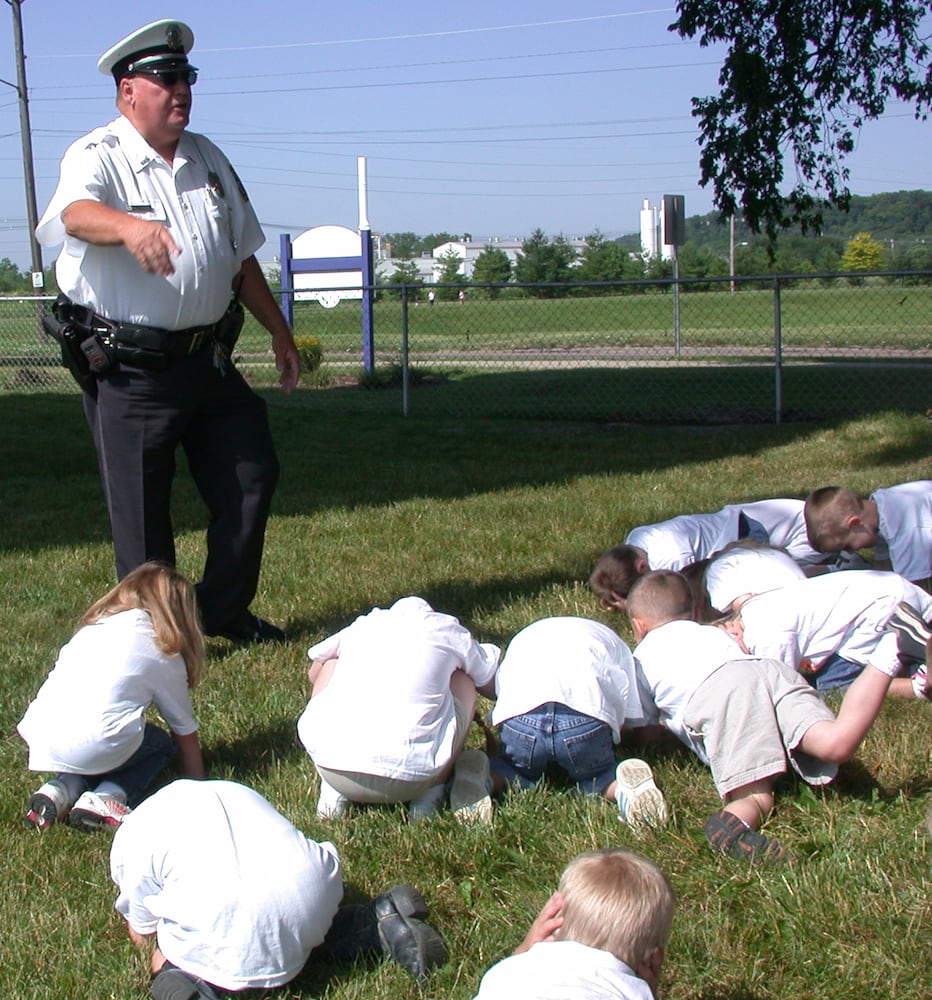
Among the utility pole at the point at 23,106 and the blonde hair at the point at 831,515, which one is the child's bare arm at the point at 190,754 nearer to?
the blonde hair at the point at 831,515

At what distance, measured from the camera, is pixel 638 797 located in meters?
3.26

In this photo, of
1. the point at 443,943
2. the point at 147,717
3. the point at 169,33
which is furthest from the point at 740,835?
the point at 169,33

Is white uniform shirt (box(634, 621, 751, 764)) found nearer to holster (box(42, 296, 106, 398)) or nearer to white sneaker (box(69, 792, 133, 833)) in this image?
white sneaker (box(69, 792, 133, 833))

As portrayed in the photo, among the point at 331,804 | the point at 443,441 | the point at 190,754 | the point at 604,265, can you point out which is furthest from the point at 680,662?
the point at 604,265

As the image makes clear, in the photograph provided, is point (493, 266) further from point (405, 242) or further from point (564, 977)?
point (405, 242)

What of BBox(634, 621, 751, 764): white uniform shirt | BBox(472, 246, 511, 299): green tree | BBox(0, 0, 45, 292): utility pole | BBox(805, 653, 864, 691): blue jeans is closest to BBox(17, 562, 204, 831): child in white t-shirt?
BBox(634, 621, 751, 764): white uniform shirt

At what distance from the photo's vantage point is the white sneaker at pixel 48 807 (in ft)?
11.1

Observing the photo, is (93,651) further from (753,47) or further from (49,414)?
(753,47)

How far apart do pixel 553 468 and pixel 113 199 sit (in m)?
5.26

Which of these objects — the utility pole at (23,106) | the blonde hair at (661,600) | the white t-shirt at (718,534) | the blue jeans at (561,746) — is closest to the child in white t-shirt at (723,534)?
the white t-shirt at (718,534)

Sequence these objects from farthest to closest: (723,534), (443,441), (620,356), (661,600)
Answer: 1. (620,356)
2. (443,441)
3. (723,534)
4. (661,600)

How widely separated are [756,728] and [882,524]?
2243mm

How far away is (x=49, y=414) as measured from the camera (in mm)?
13305

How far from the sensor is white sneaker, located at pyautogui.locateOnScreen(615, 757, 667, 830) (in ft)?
10.6
